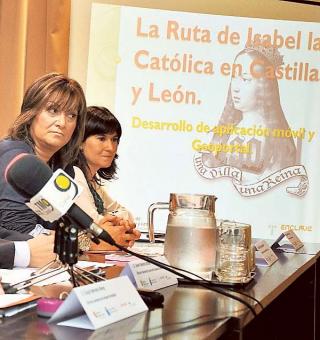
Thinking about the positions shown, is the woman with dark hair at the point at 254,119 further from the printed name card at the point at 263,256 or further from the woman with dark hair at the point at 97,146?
the printed name card at the point at 263,256

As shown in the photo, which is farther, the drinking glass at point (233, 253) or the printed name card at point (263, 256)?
the printed name card at point (263, 256)

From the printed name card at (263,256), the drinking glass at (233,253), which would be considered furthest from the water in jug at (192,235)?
the printed name card at (263,256)

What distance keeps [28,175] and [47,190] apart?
0.06 m

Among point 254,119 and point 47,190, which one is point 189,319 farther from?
point 254,119

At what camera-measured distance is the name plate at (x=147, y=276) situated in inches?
59.6

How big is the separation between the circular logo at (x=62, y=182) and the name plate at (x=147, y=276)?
0.35 m

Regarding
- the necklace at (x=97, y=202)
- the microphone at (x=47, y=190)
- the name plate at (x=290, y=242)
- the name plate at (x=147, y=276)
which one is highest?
the microphone at (x=47, y=190)

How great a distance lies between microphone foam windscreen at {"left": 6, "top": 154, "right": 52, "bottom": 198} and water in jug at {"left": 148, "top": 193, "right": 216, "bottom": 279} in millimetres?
561

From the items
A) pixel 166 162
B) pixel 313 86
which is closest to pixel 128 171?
pixel 166 162

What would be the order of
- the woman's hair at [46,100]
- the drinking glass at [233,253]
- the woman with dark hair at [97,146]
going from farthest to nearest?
the woman with dark hair at [97,146], the woman's hair at [46,100], the drinking glass at [233,253]

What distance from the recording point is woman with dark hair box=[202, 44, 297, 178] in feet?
15.1

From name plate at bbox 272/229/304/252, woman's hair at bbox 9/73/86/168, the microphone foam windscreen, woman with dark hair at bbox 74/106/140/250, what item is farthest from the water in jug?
woman with dark hair at bbox 74/106/140/250

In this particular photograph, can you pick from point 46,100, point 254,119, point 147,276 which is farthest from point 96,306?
point 254,119

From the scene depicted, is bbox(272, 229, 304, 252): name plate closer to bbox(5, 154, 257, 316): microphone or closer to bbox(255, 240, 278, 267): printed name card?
bbox(255, 240, 278, 267): printed name card
